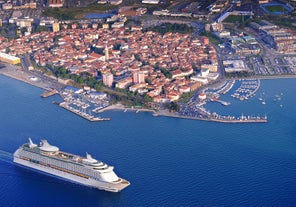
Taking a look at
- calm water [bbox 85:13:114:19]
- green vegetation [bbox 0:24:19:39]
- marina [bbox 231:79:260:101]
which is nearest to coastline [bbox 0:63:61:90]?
green vegetation [bbox 0:24:19:39]

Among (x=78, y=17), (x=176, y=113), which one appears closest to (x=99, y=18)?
(x=78, y=17)

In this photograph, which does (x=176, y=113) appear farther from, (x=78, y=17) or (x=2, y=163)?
(x=78, y=17)

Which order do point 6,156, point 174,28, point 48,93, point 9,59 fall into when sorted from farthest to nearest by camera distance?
point 174,28 < point 9,59 < point 48,93 < point 6,156

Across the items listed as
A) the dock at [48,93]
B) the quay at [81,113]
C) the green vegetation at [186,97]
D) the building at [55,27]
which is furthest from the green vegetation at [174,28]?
the quay at [81,113]

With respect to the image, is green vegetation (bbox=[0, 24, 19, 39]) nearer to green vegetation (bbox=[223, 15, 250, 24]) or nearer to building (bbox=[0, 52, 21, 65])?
building (bbox=[0, 52, 21, 65])

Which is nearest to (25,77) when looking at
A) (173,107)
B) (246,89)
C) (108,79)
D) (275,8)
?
(108,79)

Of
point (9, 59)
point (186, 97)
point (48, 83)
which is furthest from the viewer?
point (9, 59)

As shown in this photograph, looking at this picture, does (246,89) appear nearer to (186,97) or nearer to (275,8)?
(186,97)
